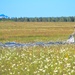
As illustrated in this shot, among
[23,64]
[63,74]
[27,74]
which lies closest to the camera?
[63,74]

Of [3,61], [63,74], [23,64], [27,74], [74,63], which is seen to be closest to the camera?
[63,74]

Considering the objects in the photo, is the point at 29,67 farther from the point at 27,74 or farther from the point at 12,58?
the point at 12,58

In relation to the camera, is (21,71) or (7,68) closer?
(21,71)

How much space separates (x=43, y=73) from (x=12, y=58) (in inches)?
194

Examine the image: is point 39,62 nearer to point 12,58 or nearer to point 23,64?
point 23,64

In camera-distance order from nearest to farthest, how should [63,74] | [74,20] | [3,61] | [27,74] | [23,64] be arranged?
[63,74] → [27,74] → [23,64] → [3,61] → [74,20]

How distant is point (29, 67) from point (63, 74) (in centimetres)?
247

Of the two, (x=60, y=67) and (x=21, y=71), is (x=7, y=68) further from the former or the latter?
(x=60, y=67)

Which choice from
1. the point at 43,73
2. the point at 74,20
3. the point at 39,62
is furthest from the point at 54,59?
the point at 74,20

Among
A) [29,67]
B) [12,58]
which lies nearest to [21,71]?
[29,67]

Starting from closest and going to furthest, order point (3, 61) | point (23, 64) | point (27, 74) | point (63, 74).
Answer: point (63, 74) < point (27, 74) < point (23, 64) < point (3, 61)

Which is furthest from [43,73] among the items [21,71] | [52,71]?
[21,71]

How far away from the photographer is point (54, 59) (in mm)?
14594

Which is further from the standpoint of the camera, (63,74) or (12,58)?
(12,58)
